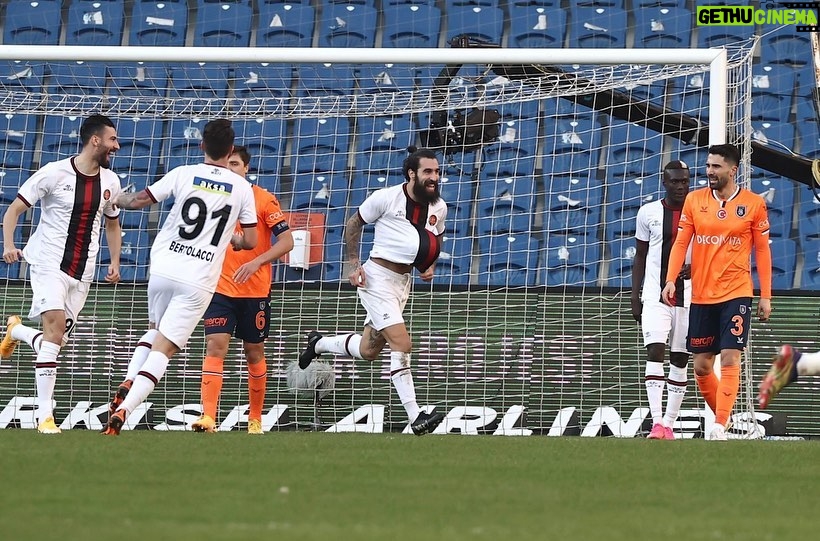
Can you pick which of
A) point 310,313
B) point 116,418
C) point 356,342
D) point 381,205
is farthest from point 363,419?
point 116,418

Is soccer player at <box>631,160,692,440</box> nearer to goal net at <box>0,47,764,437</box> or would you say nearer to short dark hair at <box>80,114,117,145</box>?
goal net at <box>0,47,764,437</box>

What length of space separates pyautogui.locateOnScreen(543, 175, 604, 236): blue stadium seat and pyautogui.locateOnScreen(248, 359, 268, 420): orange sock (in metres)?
4.95

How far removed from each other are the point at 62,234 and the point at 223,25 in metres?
9.11

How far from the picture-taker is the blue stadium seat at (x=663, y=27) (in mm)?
17141

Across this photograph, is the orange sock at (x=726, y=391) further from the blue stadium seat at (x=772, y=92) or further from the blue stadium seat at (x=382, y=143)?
the blue stadium seat at (x=772, y=92)

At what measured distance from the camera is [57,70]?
15.9m

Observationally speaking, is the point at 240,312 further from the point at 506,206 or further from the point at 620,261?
the point at 620,261

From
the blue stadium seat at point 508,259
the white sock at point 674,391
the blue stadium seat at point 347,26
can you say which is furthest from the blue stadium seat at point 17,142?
the white sock at point 674,391

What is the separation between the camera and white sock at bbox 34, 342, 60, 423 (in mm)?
8930

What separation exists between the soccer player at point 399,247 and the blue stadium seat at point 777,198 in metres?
6.90

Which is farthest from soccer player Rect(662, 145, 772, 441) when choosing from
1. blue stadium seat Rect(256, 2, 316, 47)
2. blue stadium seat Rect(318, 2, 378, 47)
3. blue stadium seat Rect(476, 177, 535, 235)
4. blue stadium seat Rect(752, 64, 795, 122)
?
blue stadium seat Rect(256, 2, 316, 47)

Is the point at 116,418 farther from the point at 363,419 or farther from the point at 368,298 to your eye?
the point at 363,419

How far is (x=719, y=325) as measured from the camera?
9492 mm

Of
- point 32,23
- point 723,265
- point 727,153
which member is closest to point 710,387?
point 723,265
